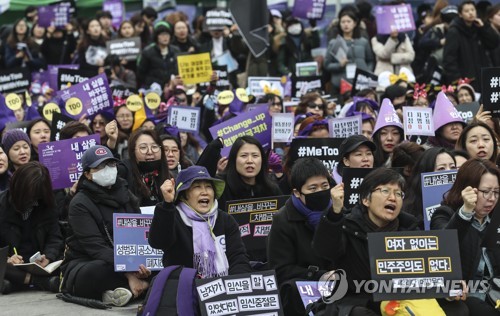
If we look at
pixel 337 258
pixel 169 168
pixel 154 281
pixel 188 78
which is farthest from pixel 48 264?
pixel 188 78

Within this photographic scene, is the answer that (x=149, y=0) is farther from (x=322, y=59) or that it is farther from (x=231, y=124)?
(x=231, y=124)

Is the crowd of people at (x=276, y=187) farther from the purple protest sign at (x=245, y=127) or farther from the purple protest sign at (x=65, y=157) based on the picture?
Answer: the purple protest sign at (x=245, y=127)

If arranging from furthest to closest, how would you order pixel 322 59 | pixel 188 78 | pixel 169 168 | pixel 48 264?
pixel 322 59 → pixel 188 78 → pixel 169 168 → pixel 48 264

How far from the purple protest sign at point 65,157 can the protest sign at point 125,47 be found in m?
7.49

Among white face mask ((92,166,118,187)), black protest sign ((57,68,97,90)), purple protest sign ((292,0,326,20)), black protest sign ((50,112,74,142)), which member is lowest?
white face mask ((92,166,118,187))

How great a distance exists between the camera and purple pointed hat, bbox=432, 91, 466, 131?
11.5 metres

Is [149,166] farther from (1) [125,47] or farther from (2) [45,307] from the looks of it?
(1) [125,47]

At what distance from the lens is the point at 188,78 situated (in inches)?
633

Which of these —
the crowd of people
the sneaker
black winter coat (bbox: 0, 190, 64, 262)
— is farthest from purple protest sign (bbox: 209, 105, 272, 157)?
the sneaker

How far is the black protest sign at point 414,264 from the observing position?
7.64 metres

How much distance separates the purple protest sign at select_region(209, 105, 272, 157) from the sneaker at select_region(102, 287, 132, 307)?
2.48 m

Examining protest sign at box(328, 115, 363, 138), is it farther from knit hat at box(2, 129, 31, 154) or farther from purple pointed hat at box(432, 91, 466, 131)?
knit hat at box(2, 129, 31, 154)

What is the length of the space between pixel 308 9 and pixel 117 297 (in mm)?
9802

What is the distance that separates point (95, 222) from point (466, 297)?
Answer: 129 inches
